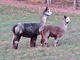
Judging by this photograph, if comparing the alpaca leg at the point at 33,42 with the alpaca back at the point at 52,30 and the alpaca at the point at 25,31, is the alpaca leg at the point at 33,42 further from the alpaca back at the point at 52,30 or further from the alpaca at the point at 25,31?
the alpaca back at the point at 52,30

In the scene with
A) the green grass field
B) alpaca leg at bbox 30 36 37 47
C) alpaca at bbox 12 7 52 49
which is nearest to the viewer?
the green grass field

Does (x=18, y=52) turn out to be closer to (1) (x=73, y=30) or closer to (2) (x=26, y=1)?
(1) (x=73, y=30)

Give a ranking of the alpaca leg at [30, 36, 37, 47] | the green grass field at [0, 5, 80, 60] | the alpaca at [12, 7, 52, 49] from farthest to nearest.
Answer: the alpaca leg at [30, 36, 37, 47] < the alpaca at [12, 7, 52, 49] < the green grass field at [0, 5, 80, 60]

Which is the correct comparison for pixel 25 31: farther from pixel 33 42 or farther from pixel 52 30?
pixel 52 30

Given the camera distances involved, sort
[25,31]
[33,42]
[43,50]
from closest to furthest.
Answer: [43,50] < [25,31] < [33,42]

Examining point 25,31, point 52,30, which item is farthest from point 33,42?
point 52,30

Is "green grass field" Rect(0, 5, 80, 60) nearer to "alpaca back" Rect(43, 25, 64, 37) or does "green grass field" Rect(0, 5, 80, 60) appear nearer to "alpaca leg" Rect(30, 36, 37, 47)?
"alpaca leg" Rect(30, 36, 37, 47)

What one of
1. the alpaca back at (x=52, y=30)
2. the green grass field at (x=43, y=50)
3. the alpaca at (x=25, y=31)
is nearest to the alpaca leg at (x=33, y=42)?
the alpaca at (x=25, y=31)

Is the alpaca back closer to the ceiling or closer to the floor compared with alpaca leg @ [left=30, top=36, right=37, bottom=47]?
closer to the ceiling

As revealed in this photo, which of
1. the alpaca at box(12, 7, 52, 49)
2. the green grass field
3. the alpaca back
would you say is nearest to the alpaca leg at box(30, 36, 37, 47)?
the alpaca at box(12, 7, 52, 49)

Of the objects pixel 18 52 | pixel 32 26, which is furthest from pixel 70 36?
pixel 18 52

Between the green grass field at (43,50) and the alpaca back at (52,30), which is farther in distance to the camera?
the alpaca back at (52,30)

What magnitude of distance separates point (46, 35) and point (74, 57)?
2.15m

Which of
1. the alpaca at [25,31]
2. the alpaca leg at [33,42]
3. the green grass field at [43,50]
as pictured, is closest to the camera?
the green grass field at [43,50]
